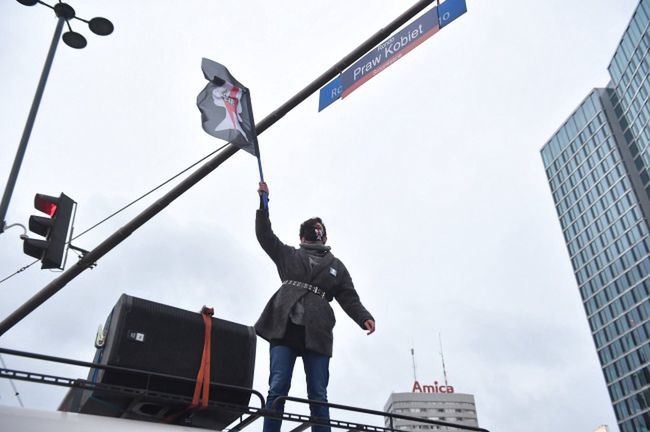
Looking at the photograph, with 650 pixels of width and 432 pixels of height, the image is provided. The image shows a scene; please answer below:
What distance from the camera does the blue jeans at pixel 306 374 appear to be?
4727 mm

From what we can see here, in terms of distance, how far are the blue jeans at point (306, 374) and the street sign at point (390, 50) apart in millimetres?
3196

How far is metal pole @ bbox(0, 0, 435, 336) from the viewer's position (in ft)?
21.6

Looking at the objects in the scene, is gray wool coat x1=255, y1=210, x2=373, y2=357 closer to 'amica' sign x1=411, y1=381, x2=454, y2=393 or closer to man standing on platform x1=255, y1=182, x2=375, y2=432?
man standing on platform x1=255, y1=182, x2=375, y2=432

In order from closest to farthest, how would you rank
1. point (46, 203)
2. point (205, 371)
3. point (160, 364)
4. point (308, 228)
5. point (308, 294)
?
point (160, 364) → point (205, 371) → point (308, 294) → point (308, 228) → point (46, 203)

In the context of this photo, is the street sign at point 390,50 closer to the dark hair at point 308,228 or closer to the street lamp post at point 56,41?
the dark hair at point 308,228

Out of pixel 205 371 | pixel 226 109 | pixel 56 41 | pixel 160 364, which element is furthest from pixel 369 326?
pixel 56 41

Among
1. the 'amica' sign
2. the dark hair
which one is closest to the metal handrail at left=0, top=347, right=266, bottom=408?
the dark hair

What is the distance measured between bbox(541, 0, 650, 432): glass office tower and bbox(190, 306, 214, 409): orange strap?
276 feet

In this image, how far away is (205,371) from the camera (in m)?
4.03

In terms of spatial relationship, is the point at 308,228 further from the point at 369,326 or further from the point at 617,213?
the point at 617,213

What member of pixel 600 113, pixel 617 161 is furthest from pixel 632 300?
pixel 600 113

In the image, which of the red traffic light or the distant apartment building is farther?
the distant apartment building

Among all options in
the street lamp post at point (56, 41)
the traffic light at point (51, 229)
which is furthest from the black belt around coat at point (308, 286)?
the street lamp post at point (56, 41)

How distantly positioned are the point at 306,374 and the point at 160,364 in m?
1.52
